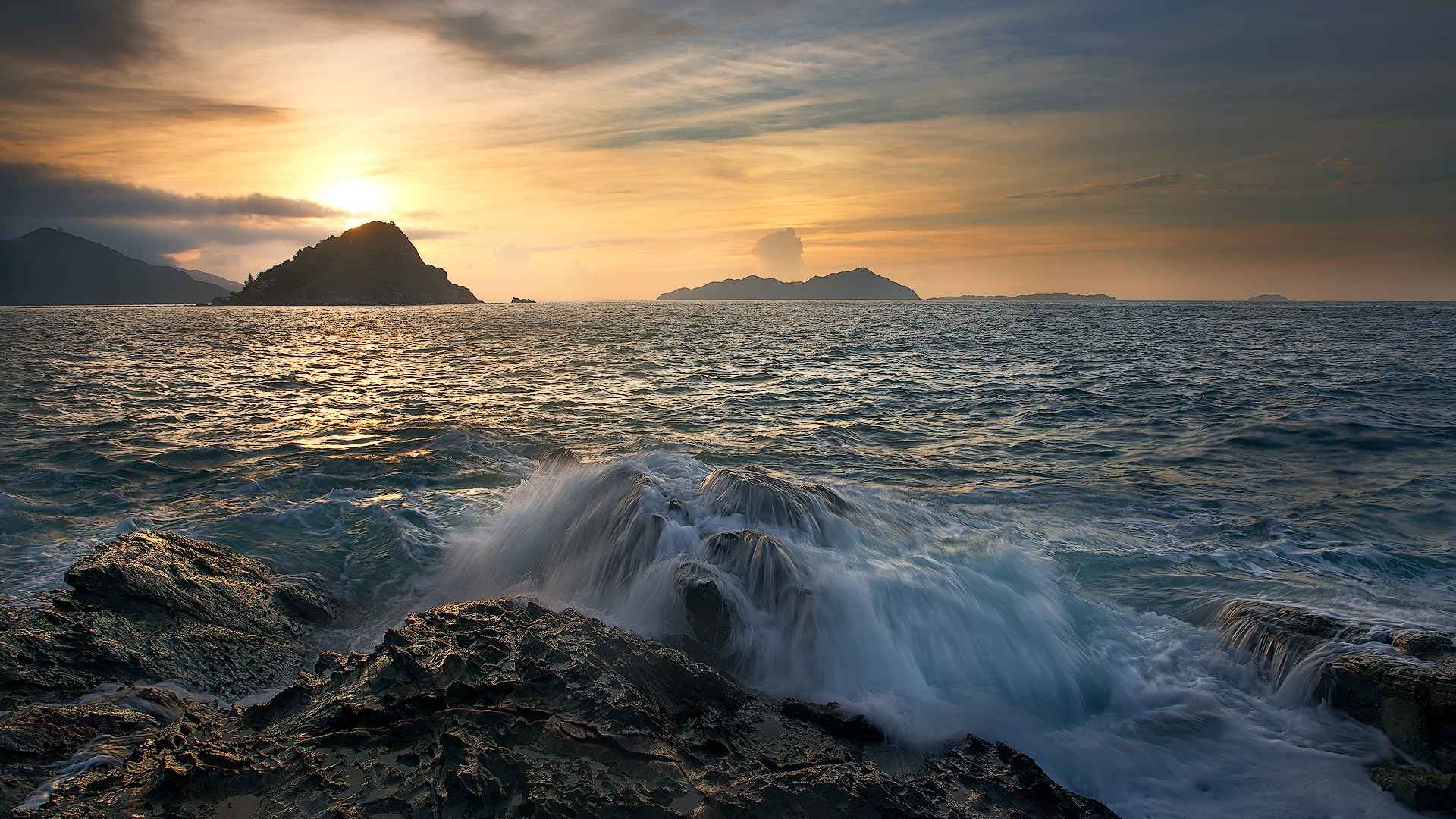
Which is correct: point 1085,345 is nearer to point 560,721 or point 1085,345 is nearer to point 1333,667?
point 1333,667

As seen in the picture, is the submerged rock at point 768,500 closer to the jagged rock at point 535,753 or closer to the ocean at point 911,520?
the ocean at point 911,520

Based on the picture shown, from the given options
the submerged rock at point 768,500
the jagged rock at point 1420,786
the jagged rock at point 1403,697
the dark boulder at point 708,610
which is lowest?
the jagged rock at point 1420,786

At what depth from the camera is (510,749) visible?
386 centimetres

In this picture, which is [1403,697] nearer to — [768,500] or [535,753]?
[768,500]

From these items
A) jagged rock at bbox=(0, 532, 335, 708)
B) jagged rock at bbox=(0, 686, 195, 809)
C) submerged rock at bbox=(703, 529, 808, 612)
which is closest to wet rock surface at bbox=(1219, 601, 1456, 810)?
submerged rock at bbox=(703, 529, 808, 612)

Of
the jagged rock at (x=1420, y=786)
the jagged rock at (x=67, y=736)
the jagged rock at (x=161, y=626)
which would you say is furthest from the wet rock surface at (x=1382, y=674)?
the jagged rock at (x=161, y=626)

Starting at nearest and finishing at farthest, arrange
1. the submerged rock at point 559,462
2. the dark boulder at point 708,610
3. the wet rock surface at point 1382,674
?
the wet rock surface at point 1382,674, the dark boulder at point 708,610, the submerged rock at point 559,462

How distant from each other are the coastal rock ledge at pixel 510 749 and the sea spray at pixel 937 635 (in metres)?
0.91

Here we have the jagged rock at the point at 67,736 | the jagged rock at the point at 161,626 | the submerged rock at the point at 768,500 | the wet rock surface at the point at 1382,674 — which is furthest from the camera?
the submerged rock at the point at 768,500

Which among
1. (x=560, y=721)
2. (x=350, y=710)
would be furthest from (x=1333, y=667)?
(x=350, y=710)

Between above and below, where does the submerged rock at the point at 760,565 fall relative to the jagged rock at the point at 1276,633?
above

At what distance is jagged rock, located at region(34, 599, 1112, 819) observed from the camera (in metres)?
3.48

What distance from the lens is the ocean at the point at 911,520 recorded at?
5723mm

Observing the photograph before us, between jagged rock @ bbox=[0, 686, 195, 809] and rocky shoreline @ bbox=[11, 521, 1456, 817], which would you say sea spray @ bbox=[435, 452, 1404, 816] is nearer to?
rocky shoreline @ bbox=[11, 521, 1456, 817]
